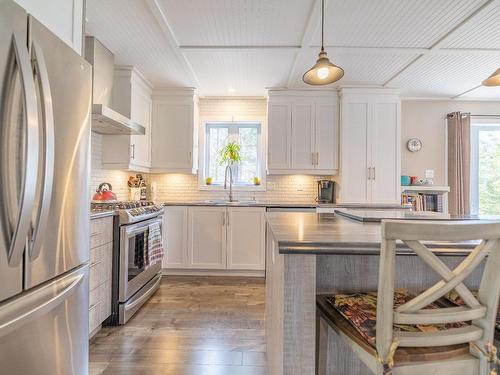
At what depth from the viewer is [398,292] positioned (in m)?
1.21

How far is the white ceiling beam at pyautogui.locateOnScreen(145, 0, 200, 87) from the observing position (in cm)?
229

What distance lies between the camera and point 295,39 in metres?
2.76

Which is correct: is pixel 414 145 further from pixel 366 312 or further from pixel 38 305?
pixel 38 305

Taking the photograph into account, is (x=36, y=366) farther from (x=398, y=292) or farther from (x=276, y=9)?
(x=276, y=9)

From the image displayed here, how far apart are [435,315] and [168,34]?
2.84 m

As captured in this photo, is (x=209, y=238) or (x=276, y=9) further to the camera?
(x=209, y=238)

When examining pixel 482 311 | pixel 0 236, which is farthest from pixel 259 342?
pixel 0 236

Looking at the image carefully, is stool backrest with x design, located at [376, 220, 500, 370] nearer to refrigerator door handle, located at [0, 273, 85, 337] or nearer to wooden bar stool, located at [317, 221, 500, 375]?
wooden bar stool, located at [317, 221, 500, 375]

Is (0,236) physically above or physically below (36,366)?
above

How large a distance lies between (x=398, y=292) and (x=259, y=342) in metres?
1.33

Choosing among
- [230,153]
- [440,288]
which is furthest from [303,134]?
[440,288]

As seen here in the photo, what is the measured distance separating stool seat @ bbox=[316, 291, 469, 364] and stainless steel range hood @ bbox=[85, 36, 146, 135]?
2.34 meters

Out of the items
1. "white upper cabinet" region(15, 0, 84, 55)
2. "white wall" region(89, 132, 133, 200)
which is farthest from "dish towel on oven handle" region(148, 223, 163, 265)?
"white upper cabinet" region(15, 0, 84, 55)

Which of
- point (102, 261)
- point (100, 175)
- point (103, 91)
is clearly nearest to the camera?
point (102, 261)
